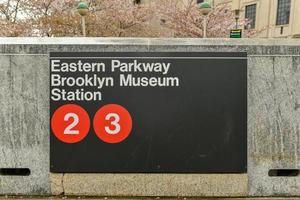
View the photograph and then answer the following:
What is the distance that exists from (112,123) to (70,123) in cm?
48

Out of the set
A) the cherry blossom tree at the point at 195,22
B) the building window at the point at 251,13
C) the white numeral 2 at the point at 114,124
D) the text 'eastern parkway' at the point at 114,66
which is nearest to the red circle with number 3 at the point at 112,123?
the white numeral 2 at the point at 114,124

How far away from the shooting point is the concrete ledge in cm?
338

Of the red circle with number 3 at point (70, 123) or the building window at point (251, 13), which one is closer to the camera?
the red circle with number 3 at point (70, 123)

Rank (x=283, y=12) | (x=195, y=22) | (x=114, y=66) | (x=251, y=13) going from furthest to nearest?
(x=251, y=13) → (x=283, y=12) → (x=195, y=22) → (x=114, y=66)

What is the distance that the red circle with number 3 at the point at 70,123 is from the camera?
335cm

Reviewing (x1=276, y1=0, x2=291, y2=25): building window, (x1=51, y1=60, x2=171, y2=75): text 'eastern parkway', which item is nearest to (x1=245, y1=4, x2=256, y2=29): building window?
(x1=276, y1=0, x2=291, y2=25): building window

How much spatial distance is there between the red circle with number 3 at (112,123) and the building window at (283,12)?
3534 centimetres

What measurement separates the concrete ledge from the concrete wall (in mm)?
11

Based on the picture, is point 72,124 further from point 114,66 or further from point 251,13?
point 251,13

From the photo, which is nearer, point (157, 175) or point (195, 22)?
point (157, 175)

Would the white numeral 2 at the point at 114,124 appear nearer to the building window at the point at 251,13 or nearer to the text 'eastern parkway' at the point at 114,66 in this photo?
the text 'eastern parkway' at the point at 114,66

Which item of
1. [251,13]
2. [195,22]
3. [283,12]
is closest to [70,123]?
[195,22]

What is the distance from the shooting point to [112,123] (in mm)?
3367

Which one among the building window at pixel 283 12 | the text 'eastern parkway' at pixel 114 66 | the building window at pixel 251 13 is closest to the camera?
the text 'eastern parkway' at pixel 114 66
